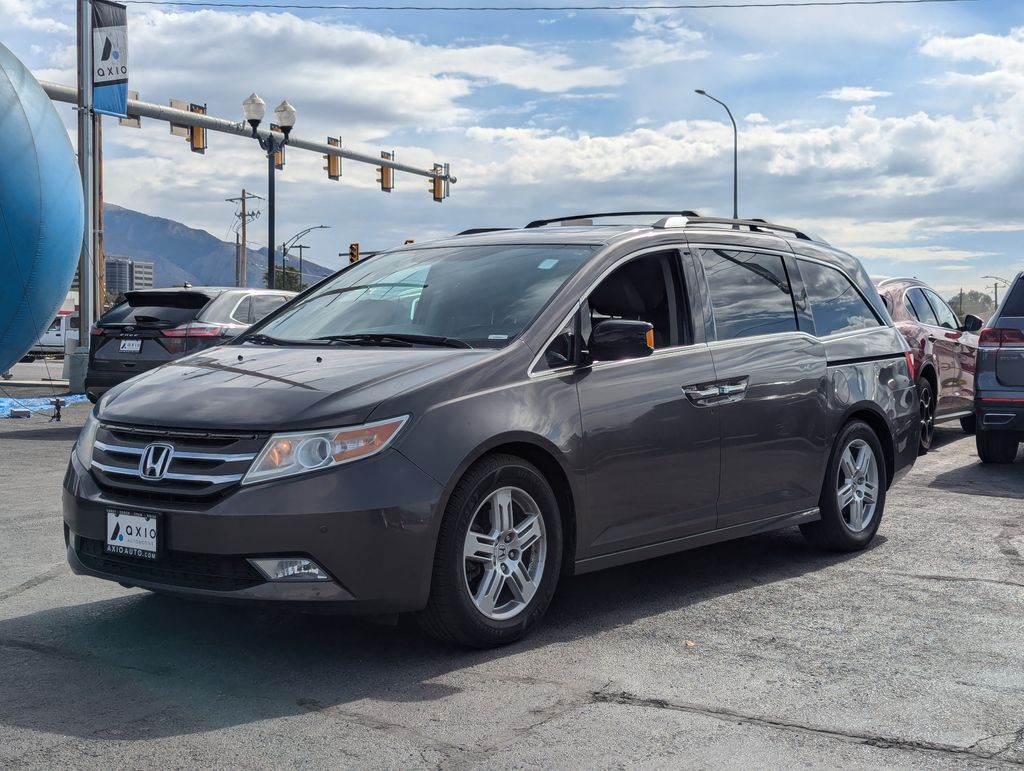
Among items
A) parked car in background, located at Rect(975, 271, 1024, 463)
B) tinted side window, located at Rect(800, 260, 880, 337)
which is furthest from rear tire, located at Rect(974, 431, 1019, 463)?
tinted side window, located at Rect(800, 260, 880, 337)

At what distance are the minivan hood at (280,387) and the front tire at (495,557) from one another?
475 millimetres

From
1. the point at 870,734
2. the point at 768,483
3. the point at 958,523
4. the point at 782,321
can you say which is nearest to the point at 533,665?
the point at 870,734

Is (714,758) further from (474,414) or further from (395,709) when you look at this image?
(474,414)

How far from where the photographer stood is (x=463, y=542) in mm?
4648

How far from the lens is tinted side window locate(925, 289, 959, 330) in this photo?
42.7 feet

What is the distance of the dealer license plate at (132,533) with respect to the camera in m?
4.51

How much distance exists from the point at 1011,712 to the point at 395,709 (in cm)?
205

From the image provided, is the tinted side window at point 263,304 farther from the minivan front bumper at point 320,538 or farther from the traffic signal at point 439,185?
the traffic signal at point 439,185

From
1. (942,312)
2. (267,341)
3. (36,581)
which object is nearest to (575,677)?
Answer: (267,341)

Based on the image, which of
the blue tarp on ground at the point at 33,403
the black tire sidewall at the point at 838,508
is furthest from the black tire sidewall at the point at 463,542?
the blue tarp on ground at the point at 33,403

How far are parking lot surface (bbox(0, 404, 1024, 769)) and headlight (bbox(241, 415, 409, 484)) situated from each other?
45 cm

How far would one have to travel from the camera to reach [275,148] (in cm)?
2744

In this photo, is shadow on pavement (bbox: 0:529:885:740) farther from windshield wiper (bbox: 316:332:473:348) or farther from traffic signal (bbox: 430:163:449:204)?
traffic signal (bbox: 430:163:449:204)

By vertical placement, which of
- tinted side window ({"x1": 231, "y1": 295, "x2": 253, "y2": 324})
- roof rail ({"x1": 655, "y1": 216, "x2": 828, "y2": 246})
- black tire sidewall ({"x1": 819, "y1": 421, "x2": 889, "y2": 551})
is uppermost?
roof rail ({"x1": 655, "y1": 216, "x2": 828, "y2": 246})
